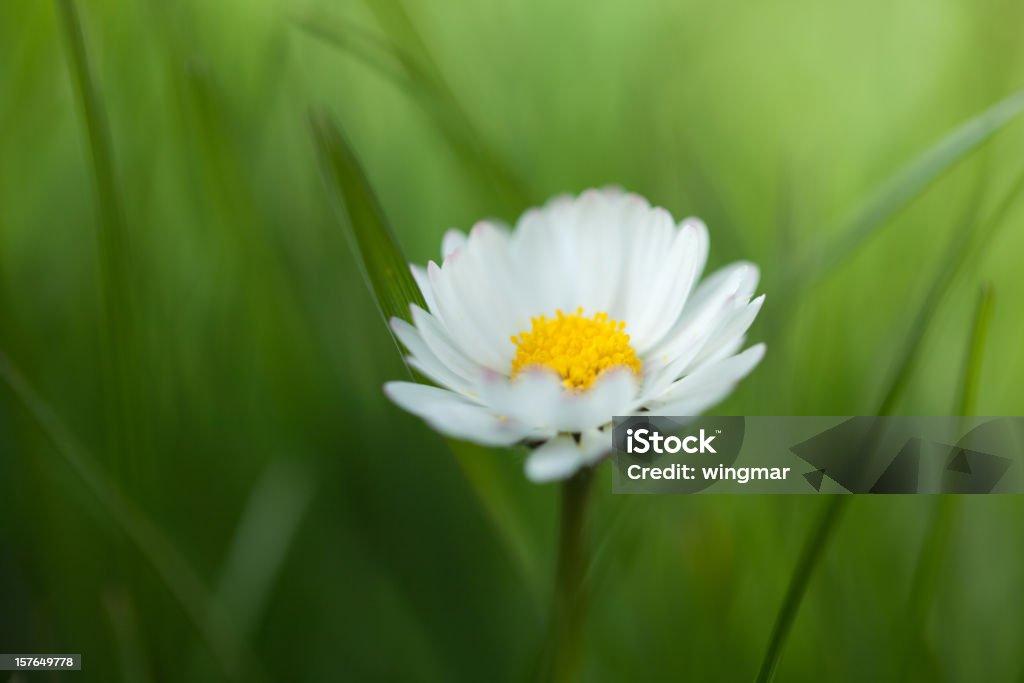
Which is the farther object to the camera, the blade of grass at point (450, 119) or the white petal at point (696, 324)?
the blade of grass at point (450, 119)

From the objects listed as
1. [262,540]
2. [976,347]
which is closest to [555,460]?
[976,347]

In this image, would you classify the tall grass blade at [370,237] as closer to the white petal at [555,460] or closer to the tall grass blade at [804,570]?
the white petal at [555,460]

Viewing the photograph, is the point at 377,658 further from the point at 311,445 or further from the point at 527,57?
the point at 527,57

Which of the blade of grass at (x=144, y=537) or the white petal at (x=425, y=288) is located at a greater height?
the white petal at (x=425, y=288)

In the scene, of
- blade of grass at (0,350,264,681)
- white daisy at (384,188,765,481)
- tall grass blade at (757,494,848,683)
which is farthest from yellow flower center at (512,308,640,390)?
blade of grass at (0,350,264,681)

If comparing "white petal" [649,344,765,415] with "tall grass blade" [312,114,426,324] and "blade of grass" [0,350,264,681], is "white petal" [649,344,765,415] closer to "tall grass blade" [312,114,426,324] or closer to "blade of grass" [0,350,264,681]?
"tall grass blade" [312,114,426,324]

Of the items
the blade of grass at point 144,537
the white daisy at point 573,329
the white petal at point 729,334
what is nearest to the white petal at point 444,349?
the white daisy at point 573,329

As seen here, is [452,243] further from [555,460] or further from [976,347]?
[976,347]

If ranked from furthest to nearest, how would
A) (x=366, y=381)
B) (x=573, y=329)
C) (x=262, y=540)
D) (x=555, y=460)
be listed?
(x=366, y=381), (x=262, y=540), (x=573, y=329), (x=555, y=460)
